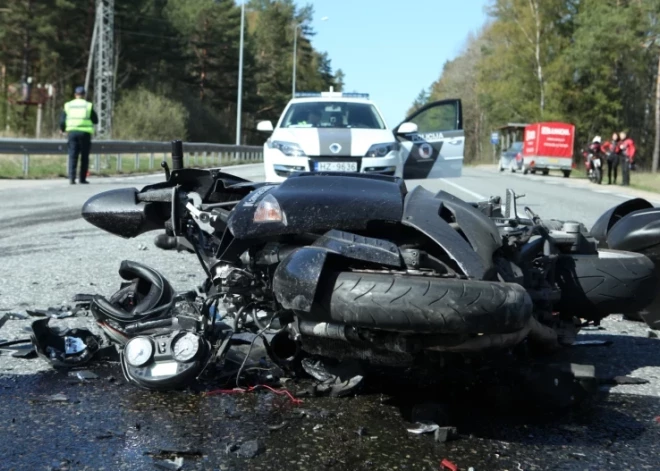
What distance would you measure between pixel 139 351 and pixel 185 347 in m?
0.18

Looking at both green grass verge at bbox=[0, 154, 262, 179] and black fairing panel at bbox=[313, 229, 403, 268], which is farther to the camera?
green grass verge at bbox=[0, 154, 262, 179]

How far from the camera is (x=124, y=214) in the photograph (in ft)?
11.9

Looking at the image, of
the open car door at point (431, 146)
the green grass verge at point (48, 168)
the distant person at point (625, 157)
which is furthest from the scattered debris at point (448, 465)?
the distant person at point (625, 157)

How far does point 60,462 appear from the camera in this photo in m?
2.51

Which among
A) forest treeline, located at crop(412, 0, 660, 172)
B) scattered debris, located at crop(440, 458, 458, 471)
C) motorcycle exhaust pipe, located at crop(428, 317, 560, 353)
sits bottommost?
scattered debris, located at crop(440, 458, 458, 471)

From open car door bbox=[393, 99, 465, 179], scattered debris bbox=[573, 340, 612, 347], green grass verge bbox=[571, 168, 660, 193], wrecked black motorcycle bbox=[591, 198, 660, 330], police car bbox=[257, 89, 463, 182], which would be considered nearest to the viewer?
wrecked black motorcycle bbox=[591, 198, 660, 330]

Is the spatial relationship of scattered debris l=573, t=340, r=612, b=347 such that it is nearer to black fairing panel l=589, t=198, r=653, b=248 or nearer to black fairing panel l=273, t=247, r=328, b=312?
black fairing panel l=589, t=198, r=653, b=248

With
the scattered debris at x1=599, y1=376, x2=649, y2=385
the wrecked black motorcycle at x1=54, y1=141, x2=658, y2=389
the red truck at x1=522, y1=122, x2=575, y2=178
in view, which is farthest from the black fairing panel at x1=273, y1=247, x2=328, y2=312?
the red truck at x1=522, y1=122, x2=575, y2=178

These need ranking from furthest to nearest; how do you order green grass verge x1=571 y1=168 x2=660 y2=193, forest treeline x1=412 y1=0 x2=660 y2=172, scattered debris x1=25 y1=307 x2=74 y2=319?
forest treeline x1=412 y1=0 x2=660 y2=172 < green grass verge x1=571 y1=168 x2=660 y2=193 < scattered debris x1=25 y1=307 x2=74 y2=319

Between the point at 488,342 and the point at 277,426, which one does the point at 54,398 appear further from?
the point at 488,342

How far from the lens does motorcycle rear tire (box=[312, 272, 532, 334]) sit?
2.50 metres

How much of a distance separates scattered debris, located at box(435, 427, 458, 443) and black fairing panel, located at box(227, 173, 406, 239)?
0.73 m

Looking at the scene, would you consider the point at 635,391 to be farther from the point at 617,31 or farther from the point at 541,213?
the point at 617,31

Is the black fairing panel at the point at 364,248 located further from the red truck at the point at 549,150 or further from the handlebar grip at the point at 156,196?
the red truck at the point at 549,150
